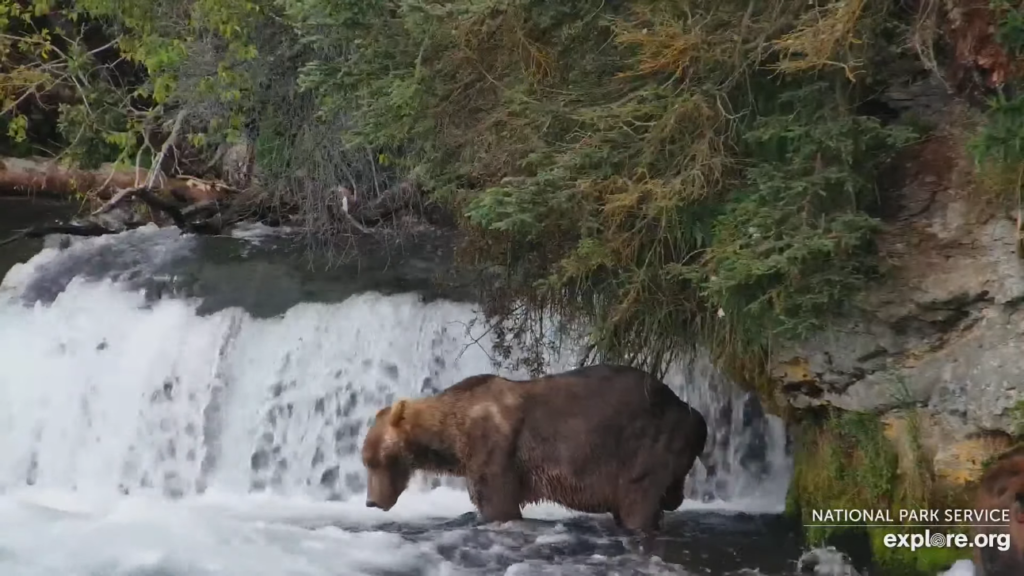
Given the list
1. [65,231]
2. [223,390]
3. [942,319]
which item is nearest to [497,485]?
[942,319]

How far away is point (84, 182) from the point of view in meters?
12.4

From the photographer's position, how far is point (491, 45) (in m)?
6.31

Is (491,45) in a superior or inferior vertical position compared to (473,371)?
superior

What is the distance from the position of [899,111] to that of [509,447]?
9.12ft

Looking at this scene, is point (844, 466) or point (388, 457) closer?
point (844, 466)

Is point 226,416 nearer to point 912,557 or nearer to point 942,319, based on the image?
point 912,557

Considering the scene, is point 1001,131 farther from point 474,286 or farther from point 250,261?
point 250,261

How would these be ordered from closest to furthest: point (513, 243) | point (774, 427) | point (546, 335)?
point (513, 243)
point (774, 427)
point (546, 335)

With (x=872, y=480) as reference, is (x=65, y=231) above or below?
above

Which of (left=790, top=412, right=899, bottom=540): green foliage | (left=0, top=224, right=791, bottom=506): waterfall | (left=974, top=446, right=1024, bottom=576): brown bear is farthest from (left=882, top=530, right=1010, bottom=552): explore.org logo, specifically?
(left=0, top=224, right=791, bottom=506): waterfall

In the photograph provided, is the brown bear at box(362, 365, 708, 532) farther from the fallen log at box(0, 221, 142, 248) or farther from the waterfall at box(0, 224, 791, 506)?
the fallen log at box(0, 221, 142, 248)

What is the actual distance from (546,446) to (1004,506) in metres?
2.35

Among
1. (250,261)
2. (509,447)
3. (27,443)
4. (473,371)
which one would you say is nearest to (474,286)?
(473,371)

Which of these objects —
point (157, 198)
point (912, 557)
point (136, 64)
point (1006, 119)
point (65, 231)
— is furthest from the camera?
point (136, 64)
